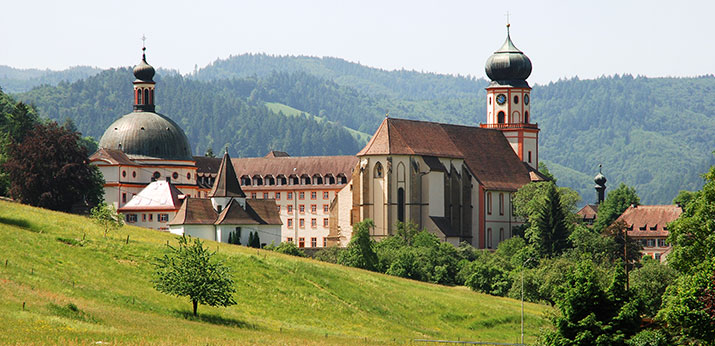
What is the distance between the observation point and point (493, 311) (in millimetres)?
87625

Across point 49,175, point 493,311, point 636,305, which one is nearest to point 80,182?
point 49,175

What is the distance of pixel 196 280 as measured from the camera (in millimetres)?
66688

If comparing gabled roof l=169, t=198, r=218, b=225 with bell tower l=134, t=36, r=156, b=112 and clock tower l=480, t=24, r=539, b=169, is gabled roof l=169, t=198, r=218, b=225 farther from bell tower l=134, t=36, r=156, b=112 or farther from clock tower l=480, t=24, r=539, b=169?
clock tower l=480, t=24, r=539, b=169

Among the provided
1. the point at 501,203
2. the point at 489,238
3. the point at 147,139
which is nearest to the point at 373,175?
the point at 489,238

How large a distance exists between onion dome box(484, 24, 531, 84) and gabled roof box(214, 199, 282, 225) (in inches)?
1447

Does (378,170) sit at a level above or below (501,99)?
below

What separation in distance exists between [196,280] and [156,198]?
58051mm

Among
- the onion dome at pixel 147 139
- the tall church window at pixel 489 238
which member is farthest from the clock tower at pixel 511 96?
the onion dome at pixel 147 139

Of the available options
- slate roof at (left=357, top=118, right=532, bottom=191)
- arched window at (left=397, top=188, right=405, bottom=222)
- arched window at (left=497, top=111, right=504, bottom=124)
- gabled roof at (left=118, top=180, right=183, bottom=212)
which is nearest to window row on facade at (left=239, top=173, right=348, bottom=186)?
slate roof at (left=357, top=118, right=532, bottom=191)

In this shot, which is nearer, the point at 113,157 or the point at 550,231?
the point at 550,231

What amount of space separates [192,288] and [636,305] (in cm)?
2609

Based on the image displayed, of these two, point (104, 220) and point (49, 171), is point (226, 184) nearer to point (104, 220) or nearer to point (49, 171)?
point (49, 171)

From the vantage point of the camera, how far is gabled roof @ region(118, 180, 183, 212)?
12300cm

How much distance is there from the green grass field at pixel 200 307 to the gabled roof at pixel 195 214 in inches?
539
